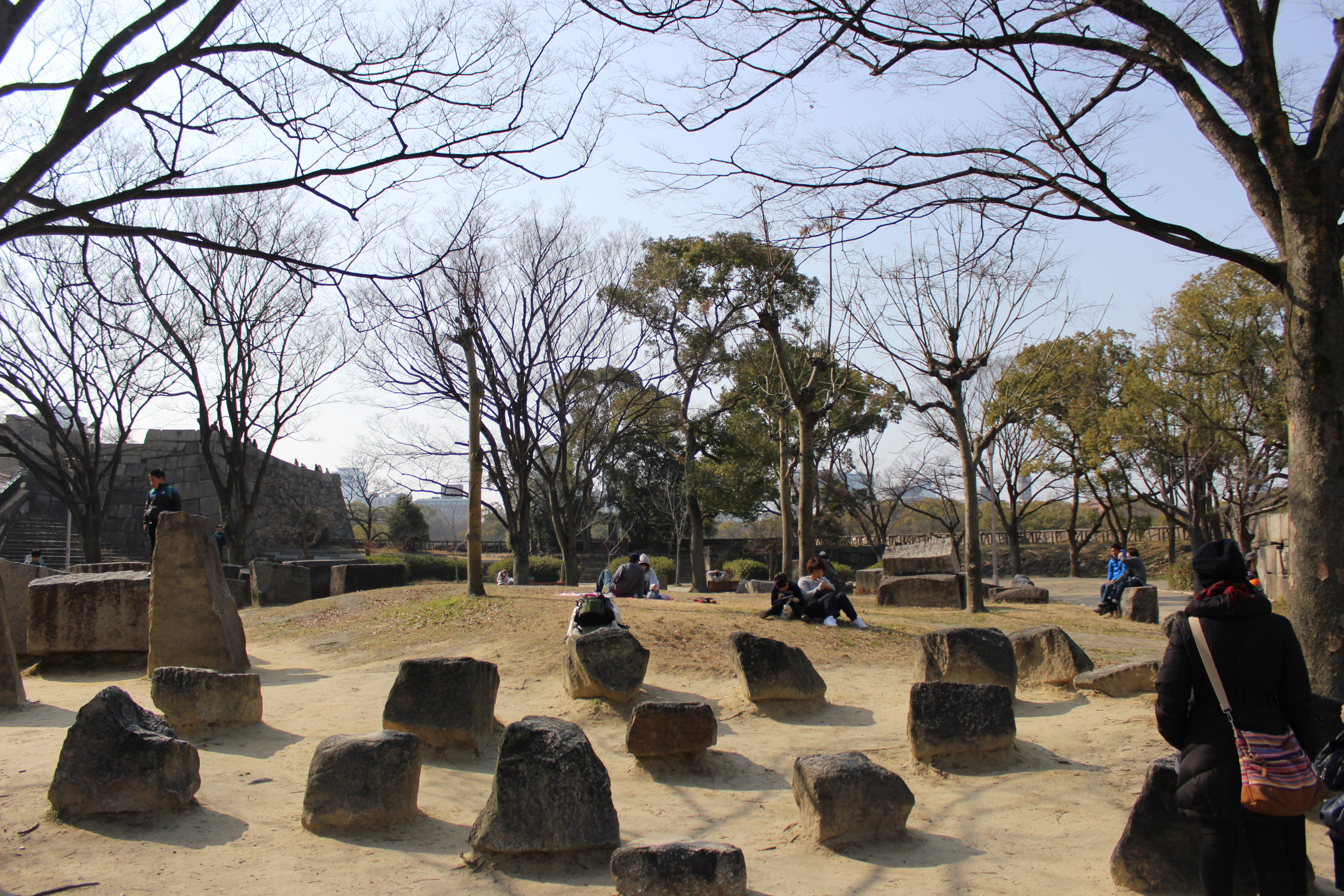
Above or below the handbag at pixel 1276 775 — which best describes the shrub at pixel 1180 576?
below

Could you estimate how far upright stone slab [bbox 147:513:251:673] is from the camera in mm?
7672

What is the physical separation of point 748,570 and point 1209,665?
22925mm

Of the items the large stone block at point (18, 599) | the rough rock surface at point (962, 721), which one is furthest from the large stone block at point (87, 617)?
the rough rock surface at point (962, 721)

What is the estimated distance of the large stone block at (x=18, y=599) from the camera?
28.7 ft

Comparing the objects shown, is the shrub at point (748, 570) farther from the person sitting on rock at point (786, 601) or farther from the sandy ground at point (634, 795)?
the sandy ground at point (634, 795)

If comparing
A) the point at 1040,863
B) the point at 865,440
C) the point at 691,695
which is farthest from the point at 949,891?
the point at 865,440

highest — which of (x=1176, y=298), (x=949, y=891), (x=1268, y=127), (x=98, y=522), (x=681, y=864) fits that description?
(x=1176, y=298)

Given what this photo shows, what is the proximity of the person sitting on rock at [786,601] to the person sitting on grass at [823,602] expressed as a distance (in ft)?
0.18

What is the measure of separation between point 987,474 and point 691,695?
21.3 metres

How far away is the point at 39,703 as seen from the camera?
6754 mm

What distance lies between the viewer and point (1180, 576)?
20.6 metres

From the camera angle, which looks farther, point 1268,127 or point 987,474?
point 987,474

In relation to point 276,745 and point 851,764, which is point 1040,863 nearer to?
point 851,764

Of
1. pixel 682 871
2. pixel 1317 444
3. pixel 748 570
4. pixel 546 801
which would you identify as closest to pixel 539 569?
pixel 748 570
